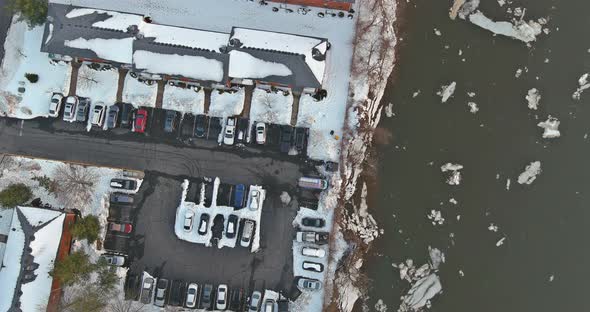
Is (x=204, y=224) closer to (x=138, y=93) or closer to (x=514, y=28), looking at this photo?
(x=138, y=93)

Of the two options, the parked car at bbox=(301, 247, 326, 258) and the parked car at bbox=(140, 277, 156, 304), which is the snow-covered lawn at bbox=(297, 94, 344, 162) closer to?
the parked car at bbox=(301, 247, 326, 258)

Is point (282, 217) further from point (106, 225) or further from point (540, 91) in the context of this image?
point (540, 91)

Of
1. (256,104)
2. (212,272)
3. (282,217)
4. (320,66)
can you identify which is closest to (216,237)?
(212,272)

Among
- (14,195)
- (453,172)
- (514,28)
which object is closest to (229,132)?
(14,195)

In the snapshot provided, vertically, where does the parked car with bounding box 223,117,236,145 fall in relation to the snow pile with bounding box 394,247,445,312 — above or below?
above

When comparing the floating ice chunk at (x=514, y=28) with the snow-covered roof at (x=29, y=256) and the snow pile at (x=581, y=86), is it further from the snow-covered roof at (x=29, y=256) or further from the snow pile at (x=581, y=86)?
the snow-covered roof at (x=29, y=256)

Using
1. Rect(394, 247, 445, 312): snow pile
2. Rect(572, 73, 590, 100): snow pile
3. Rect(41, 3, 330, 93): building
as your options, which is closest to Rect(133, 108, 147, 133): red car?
Rect(41, 3, 330, 93): building

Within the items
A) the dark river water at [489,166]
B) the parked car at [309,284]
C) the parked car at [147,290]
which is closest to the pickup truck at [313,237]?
the parked car at [309,284]
